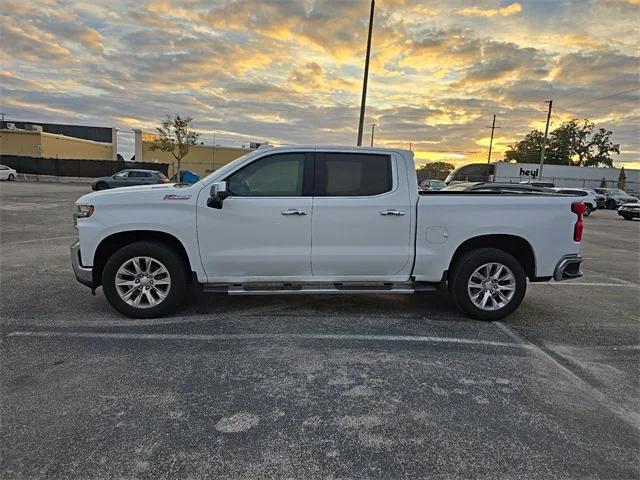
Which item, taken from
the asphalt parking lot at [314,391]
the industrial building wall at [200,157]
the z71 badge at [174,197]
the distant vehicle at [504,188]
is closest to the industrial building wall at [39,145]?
the industrial building wall at [200,157]

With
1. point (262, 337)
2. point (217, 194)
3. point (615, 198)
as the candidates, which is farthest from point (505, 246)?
point (615, 198)

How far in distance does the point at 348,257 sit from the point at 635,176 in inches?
2500

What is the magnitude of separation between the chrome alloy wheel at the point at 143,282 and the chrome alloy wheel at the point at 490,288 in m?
3.46

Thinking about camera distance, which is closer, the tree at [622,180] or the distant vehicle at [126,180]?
the distant vehicle at [126,180]

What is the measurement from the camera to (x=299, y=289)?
4676 mm

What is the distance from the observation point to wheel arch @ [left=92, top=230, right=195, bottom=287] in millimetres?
4621

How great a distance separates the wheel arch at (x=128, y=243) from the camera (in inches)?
182

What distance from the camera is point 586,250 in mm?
11086

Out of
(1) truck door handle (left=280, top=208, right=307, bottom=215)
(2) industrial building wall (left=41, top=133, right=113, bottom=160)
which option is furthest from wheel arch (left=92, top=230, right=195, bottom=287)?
(2) industrial building wall (left=41, top=133, right=113, bottom=160)

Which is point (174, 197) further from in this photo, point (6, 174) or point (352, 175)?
point (6, 174)

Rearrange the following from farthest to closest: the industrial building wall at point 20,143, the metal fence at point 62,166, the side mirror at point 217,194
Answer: the industrial building wall at point 20,143
the metal fence at point 62,166
the side mirror at point 217,194

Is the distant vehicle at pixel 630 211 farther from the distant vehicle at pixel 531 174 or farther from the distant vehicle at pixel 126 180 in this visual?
the distant vehicle at pixel 126 180

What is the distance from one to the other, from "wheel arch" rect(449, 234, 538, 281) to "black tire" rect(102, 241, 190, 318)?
3.08 meters

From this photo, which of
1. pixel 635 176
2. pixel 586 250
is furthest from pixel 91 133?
pixel 635 176
